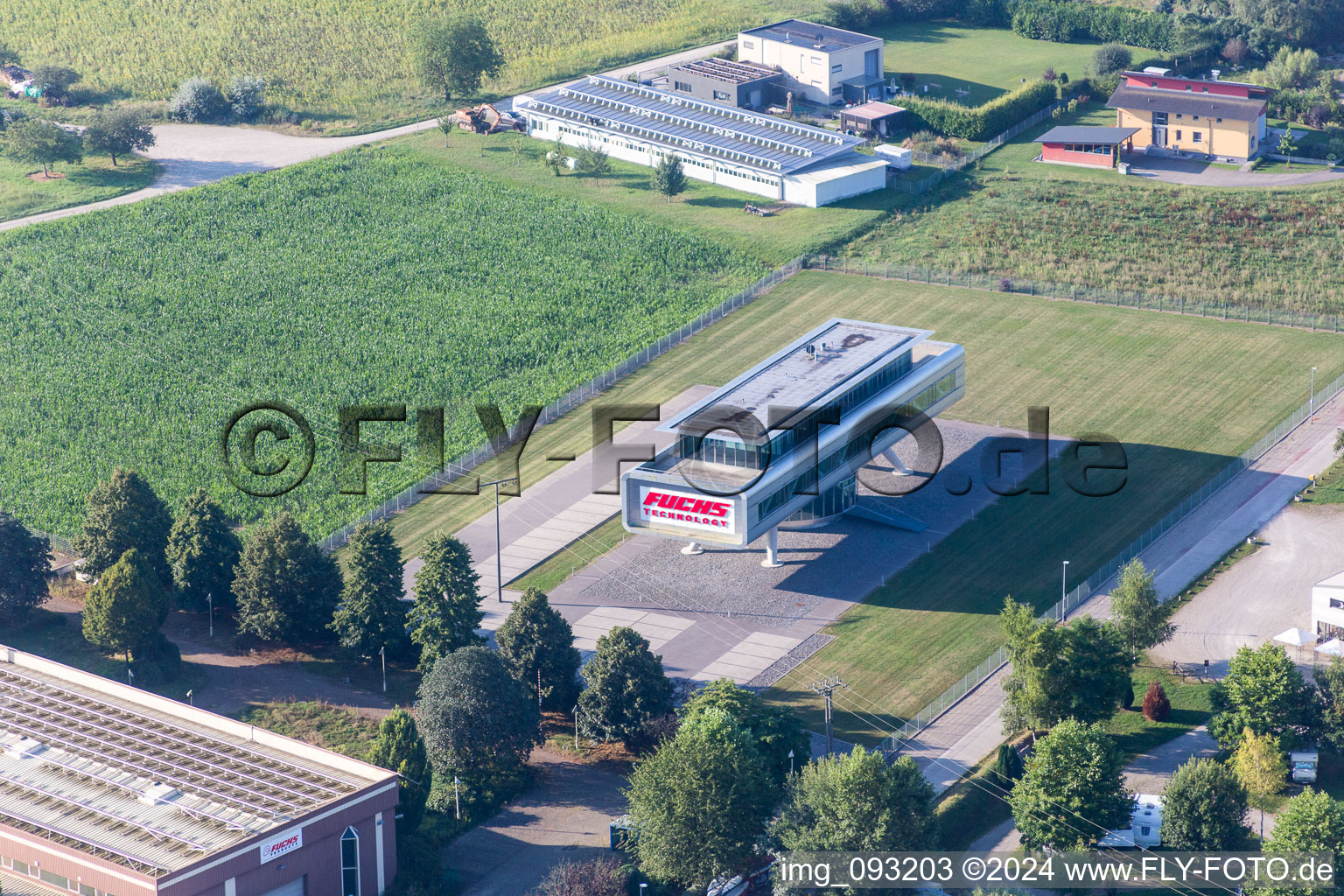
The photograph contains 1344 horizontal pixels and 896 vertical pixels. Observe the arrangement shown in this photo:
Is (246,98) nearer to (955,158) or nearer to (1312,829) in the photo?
(955,158)

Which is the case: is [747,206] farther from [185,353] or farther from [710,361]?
[185,353]

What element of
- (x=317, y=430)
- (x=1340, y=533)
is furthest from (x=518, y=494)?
(x=1340, y=533)

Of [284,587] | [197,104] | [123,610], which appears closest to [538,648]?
[284,587]

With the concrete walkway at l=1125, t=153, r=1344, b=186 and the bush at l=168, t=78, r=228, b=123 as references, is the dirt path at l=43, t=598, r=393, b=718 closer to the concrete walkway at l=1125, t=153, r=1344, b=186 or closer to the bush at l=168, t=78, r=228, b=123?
the concrete walkway at l=1125, t=153, r=1344, b=186

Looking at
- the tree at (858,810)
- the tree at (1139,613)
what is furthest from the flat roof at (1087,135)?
the tree at (858,810)

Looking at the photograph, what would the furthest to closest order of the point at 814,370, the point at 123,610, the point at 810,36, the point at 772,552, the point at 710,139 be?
the point at 810,36
the point at 710,139
the point at 814,370
the point at 772,552
the point at 123,610

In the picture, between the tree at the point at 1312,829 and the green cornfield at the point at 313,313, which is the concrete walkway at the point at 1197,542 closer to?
the tree at the point at 1312,829
